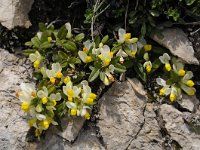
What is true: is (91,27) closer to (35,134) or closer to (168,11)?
(168,11)

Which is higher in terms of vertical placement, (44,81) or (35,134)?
(44,81)

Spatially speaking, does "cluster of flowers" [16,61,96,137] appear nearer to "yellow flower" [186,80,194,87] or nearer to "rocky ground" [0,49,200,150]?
"rocky ground" [0,49,200,150]

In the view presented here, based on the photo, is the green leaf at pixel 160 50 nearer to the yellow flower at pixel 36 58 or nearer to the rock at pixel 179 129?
the rock at pixel 179 129

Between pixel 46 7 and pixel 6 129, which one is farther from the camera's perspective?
pixel 46 7

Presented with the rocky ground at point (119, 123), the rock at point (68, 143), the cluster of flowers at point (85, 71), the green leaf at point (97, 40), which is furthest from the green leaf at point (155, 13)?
the rock at point (68, 143)

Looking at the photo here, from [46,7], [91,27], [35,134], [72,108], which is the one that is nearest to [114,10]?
[91,27]

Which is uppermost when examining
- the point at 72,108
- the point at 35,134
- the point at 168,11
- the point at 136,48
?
the point at 168,11

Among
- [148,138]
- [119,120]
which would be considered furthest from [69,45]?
[148,138]
